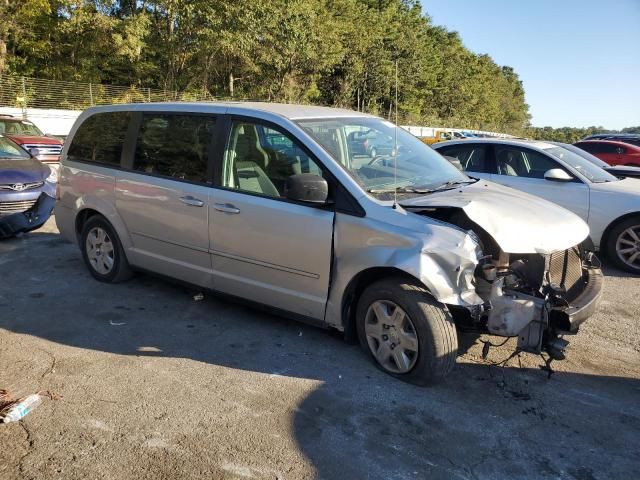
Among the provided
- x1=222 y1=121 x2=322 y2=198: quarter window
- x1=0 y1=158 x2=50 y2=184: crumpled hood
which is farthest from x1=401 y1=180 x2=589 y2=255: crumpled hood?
x1=0 y1=158 x2=50 y2=184: crumpled hood

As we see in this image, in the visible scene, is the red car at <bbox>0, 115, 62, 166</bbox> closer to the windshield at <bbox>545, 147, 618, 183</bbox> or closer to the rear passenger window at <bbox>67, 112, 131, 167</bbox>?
the rear passenger window at <bbox>67, 112, 131, 167</bbox>

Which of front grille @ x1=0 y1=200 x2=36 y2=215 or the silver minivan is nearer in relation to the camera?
the silver minivan

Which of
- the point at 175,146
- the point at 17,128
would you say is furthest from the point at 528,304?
the point at 17,128

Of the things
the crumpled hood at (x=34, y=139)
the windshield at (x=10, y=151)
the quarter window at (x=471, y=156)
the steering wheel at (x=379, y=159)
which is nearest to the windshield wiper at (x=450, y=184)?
the steering wheel at (x=379, y=159)

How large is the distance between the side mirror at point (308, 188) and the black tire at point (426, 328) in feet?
2.44

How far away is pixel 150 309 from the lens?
507 centimetres

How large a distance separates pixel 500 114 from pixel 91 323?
94938 mm

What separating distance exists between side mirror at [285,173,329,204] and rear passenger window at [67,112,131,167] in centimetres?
239

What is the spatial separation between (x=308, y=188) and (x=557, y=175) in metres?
4.49

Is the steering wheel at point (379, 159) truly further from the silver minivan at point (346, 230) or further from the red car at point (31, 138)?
the red car at point (31, 138)

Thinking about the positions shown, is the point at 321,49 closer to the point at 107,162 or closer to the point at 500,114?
the point at 107,162

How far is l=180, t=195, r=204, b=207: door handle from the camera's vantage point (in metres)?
4.61

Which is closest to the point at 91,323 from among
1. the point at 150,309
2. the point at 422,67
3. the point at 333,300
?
the point at 150,309

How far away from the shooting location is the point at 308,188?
380 cm
